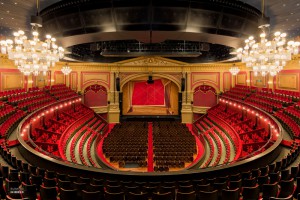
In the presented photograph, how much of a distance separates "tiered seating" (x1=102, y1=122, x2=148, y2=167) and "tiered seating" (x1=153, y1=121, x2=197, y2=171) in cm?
74

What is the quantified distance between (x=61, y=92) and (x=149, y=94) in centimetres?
889

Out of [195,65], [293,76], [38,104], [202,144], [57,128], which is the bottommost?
[202,144]

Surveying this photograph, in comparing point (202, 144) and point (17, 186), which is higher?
point (17, 186)

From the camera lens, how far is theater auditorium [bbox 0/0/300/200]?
4.97 m

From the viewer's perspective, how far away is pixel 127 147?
1344 cm

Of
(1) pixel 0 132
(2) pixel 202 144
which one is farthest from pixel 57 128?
(2) pixel 202 144

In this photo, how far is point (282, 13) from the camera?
860 cm

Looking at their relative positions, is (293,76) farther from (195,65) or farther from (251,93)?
(195,65)

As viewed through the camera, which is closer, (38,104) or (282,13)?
(282,13)

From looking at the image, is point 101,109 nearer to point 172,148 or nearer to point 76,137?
point 76,137

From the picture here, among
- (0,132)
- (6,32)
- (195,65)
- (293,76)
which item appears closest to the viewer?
(0,132)

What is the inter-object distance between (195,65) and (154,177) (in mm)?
18082

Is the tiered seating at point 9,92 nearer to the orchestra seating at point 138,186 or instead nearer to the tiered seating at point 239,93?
the orchestra seating at point 138,186

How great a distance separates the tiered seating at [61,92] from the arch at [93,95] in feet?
5.54
